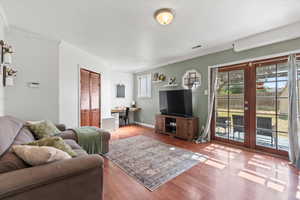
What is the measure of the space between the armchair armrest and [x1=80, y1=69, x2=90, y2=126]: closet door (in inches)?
119

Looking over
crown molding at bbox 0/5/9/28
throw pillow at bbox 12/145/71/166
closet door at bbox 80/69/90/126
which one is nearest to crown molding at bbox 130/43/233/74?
closet door at bbox 80/69/90/126

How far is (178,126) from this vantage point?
13.6ft

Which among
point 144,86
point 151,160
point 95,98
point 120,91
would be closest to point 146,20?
point 151,160

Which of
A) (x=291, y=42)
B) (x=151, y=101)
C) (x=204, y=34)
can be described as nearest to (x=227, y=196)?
(x=204, y=34)

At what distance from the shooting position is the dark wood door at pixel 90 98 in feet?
13.3

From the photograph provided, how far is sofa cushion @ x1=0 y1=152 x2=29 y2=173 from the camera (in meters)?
1.06

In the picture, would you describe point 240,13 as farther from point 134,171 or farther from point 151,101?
point 151,101

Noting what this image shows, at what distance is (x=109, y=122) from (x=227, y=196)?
412cm

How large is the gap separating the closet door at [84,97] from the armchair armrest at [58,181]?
3.02 metres

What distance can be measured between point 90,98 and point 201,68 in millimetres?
3506

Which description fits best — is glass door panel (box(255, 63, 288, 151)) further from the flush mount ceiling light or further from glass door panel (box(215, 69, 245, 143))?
the flush mount ceiling light

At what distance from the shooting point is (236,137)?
3.47m

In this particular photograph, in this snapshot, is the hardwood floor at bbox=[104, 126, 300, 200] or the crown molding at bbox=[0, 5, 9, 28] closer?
the hardwood floor at bbox=[104, 126, 300, 200]

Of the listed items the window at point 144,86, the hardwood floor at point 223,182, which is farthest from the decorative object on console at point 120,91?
the hardwood floor at point 223,182
